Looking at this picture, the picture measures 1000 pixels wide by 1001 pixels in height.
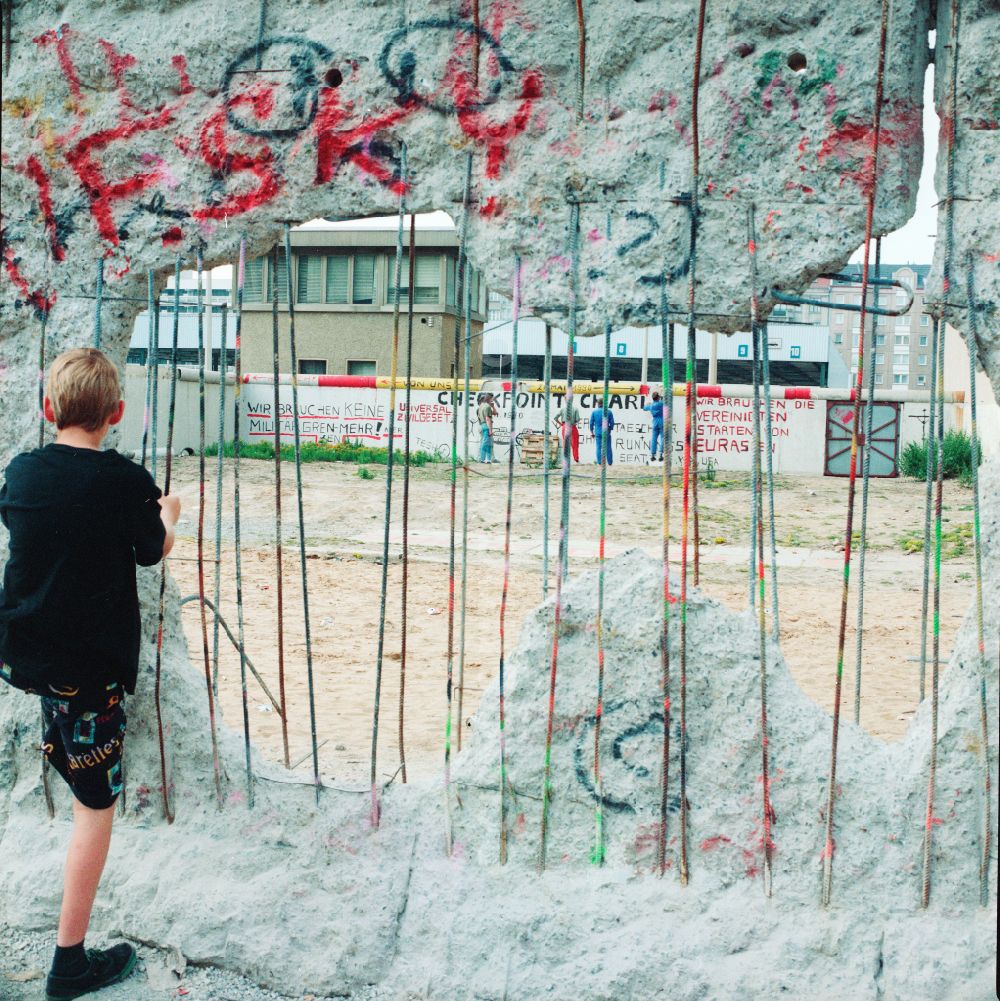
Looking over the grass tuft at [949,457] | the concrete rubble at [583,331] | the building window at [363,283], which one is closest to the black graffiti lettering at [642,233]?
the concrete rubble at [583,331]

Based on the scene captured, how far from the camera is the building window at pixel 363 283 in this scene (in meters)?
20.8

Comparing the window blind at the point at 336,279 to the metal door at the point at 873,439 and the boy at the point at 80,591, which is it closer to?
the metal door at the point at 873,439

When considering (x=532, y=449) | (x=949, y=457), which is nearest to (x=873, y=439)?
(x=949, y=457)

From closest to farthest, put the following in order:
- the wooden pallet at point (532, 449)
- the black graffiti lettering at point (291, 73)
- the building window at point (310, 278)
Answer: the black graffiti lettering at point (291, 73) → the wooden pallet at point (532, 449) → the building window at point (310, 278)

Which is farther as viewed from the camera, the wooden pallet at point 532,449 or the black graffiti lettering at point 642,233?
the wooden pallet at point 532,449

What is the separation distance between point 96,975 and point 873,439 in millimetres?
17258

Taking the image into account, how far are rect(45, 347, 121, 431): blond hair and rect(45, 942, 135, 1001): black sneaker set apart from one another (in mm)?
1268

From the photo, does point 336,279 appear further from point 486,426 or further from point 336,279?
point 486,426

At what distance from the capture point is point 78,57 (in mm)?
2887

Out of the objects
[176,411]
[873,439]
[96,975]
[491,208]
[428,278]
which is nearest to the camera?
[96,975]

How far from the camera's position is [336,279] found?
21.0m

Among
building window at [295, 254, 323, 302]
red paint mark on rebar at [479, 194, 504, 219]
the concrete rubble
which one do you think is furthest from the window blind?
red paint mark on rebar at [479, 194, 504, 219]

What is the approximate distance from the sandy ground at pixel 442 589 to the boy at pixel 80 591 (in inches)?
27.6

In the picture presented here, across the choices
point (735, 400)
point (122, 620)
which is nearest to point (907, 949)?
point (122, 620)
